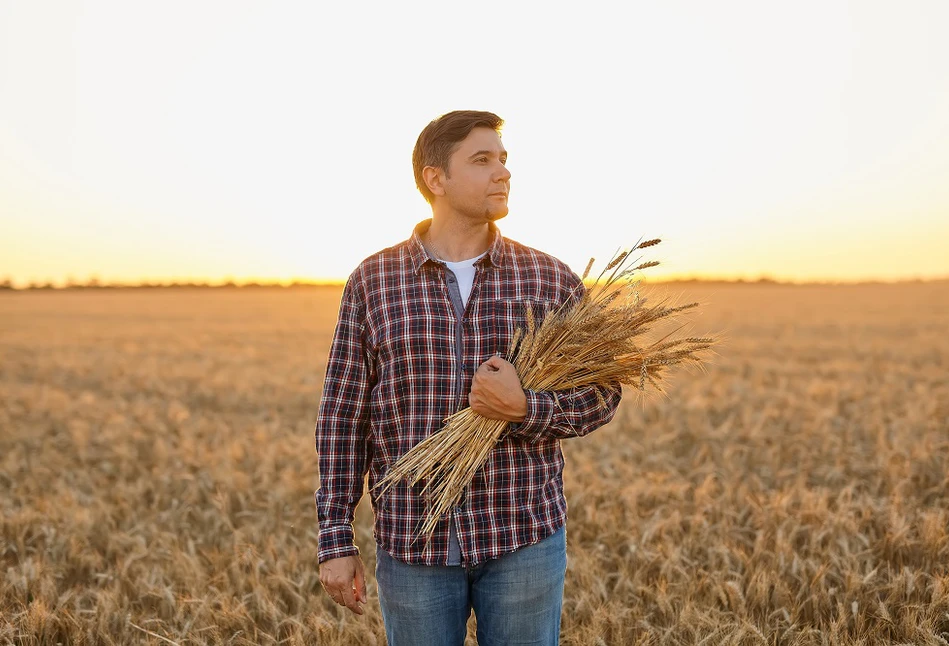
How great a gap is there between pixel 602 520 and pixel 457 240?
3242mm

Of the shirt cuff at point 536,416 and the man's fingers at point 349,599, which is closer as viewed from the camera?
the shirt cuff at point 536,416

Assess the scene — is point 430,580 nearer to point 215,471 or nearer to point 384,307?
point 384,307

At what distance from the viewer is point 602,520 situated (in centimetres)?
517

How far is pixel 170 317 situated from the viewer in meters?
40.7

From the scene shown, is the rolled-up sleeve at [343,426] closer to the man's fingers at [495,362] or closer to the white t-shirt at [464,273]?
the white t-shirt at [464,273]

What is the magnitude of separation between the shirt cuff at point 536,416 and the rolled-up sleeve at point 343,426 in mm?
551

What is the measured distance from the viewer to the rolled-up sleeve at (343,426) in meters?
2.48

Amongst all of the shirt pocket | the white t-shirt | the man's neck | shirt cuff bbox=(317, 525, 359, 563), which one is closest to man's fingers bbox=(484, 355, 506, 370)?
the shirt pocket

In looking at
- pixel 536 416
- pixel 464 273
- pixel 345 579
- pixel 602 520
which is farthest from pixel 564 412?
pixel 602 520

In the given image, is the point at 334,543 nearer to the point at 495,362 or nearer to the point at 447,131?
the point at 495,362

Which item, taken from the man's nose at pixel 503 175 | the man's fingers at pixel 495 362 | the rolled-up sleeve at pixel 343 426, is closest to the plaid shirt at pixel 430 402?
the rolled-up sleeve at pixel 343 426

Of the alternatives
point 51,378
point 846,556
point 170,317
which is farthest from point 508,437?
point 170,317

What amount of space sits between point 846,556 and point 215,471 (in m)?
5.05

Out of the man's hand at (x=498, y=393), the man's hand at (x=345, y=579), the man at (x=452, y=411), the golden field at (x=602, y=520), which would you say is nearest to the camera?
the man's hand at (x=498, y=393)
